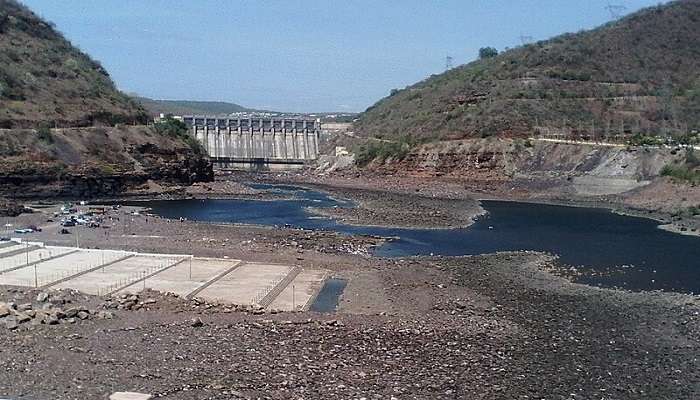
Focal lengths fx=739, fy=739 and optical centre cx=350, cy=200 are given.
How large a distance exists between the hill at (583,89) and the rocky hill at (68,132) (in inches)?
1586

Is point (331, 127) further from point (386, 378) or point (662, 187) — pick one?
point (386, 378)

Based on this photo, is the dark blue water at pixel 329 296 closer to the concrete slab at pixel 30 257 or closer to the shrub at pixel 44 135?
the concrete slab at pixel 30 257

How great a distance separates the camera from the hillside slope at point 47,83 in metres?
83.4

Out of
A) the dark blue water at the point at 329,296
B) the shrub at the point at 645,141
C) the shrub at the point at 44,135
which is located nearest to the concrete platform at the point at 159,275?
the dark blue water at the point at 329,296

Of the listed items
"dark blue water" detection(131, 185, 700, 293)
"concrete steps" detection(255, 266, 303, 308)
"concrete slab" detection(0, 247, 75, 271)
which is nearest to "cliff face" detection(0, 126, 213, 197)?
"dark blue water" detection(131, 185, 700, 293)

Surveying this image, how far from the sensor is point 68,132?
8269cm

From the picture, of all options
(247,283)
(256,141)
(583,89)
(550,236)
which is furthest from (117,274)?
(256,141)

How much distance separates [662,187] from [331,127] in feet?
292

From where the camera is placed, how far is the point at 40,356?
2259 centimetres

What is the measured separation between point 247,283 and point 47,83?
67.0 meters

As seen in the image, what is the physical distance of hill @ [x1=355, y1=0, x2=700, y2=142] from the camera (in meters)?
104

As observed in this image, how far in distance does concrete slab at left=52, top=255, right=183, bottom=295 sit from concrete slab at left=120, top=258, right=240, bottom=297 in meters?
0.70

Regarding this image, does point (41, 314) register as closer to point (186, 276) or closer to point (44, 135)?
point (186, 276)

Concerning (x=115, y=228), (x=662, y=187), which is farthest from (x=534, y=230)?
(x=115, y=228)
